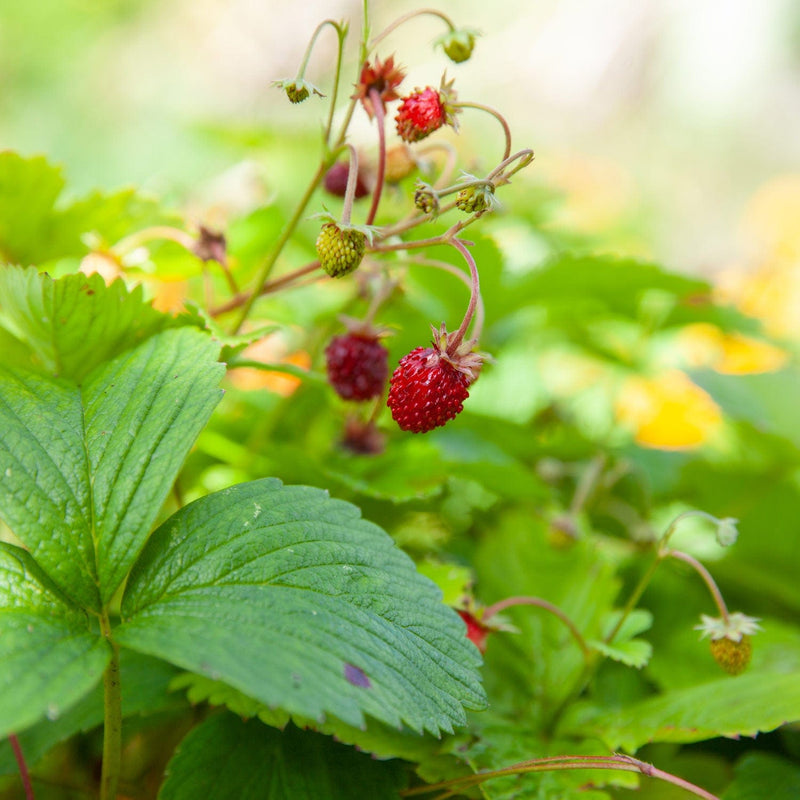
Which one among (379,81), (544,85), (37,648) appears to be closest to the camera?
(37,648)

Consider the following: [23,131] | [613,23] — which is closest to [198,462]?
[23,131]

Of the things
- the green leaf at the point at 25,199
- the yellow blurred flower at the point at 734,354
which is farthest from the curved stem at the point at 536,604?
the yellow blurred flower at the point at 734,354

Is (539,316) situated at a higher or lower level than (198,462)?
higher

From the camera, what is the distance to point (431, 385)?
620 millimetres

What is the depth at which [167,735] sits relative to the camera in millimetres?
875

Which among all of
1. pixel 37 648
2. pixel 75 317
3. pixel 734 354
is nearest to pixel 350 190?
pixel 75 317

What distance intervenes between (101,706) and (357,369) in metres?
0.40

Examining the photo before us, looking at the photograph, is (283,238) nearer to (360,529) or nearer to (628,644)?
(360,529)

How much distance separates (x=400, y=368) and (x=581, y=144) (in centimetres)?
552

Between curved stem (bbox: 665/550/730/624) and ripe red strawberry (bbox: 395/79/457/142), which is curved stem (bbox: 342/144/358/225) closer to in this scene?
ripe red strawberry (bbox: 395/79/457/142)

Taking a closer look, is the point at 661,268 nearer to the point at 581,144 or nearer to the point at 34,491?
the point at 34,491

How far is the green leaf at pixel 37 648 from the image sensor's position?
43cm

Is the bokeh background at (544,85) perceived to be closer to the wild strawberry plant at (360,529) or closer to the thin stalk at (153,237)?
the wild strawberry plant at (360,529)

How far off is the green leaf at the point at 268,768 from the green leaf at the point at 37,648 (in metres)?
0.18
